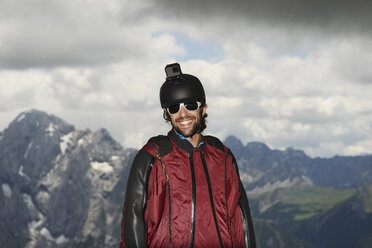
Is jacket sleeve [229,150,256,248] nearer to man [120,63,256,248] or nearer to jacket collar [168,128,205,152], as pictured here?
man [120,63,256,248]

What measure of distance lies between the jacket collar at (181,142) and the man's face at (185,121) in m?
0.08

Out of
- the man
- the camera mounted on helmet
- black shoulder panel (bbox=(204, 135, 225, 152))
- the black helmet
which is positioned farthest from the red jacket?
the camera mounted on helmet

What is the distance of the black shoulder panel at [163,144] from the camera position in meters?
7.65

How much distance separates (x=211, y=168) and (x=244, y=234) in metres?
1.37

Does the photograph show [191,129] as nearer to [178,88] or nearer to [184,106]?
[184,106]

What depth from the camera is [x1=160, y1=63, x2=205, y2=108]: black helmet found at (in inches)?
322

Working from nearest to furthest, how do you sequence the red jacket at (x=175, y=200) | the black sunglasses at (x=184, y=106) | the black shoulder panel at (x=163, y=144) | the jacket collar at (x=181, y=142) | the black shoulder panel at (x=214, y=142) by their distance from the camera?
the red jacket at (x=175, y=200)
the black shoulder panel at (x=163, y=144)
the jacket collar at (x=181, y=142)
the black sunglasses at (x=184, y=106)
the black shoulder panel at (x=214, y=142)

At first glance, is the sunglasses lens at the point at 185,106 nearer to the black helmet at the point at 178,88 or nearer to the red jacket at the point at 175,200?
the black helmet at the point at 178,88

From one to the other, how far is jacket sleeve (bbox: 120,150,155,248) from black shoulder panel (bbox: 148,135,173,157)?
253 mm

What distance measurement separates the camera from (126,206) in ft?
24.4

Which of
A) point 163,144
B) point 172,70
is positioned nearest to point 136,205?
point 163,144

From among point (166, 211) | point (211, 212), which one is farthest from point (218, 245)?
point (166, 211)

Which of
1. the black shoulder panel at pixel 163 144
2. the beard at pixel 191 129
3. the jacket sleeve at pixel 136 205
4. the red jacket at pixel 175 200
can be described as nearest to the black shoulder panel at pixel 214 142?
the beard at pixel 191 129

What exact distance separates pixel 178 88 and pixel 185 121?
0.60 m
